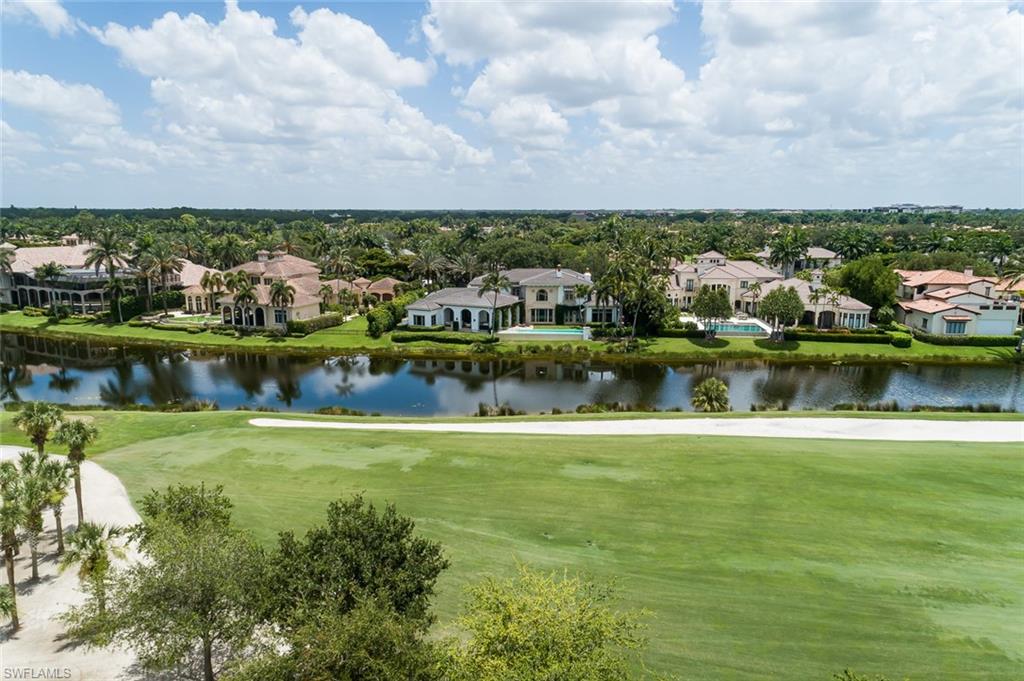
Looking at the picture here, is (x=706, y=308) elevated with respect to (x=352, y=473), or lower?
elevated

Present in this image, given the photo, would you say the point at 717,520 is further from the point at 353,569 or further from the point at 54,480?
the point at 54,480

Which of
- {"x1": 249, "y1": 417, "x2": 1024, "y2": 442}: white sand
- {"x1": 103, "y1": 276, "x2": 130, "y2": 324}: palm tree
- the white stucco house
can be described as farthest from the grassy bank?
{"x1": 249, "y1": 417, "x2": 1024, "y2": 442}: white sand

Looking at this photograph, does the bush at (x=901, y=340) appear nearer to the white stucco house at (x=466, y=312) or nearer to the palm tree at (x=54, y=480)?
the white stucco house at (x=466, y=312)

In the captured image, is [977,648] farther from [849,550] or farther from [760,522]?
[760,522]

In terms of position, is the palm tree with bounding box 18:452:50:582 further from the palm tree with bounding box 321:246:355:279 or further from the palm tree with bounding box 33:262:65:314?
the palm tree with bounding box 33:262:65:314

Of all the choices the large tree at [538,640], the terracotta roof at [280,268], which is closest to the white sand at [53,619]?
the large tree at [538,640]

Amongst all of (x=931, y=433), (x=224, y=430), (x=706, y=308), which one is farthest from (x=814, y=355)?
(x=224, y=430)
